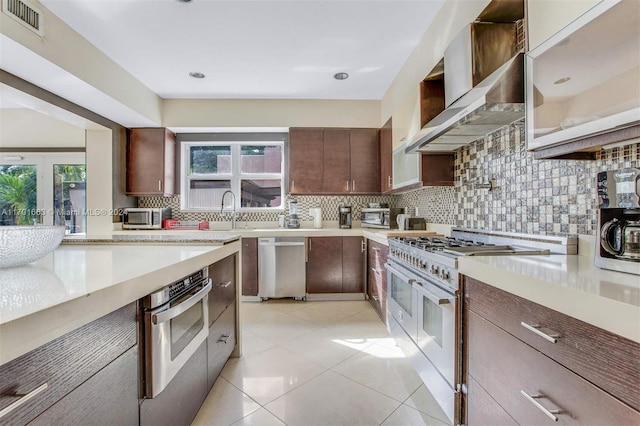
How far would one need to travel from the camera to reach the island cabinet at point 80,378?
0.57 meters

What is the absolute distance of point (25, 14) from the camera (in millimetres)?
1973

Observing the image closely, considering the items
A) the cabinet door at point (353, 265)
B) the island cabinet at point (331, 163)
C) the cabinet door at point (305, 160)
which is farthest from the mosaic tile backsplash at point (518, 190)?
the cabinet door at point (305, 160)

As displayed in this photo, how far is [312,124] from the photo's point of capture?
3914mm

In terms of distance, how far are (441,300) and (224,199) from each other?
11.6 feet

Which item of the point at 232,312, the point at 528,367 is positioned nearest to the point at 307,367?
the point at 232,312

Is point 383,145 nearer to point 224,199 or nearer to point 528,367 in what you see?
point 224,199

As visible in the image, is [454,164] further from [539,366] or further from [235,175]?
[235,175]

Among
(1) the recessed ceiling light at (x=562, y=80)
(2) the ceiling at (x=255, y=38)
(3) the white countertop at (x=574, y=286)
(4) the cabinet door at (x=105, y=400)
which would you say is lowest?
(4) the cabinet door at (x=105, y=400)

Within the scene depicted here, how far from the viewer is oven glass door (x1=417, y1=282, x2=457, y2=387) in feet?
4.68

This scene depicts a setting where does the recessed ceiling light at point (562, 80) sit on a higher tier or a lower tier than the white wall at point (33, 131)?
lower

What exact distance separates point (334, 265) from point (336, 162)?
1376 millimetres

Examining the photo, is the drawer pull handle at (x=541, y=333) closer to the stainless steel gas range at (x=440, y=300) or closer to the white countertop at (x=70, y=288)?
the stainless steel gas range at (x=440, y=300)

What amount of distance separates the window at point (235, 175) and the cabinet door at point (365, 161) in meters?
1.09

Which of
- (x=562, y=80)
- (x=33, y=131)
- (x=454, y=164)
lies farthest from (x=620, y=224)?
(x=33, y=131)
